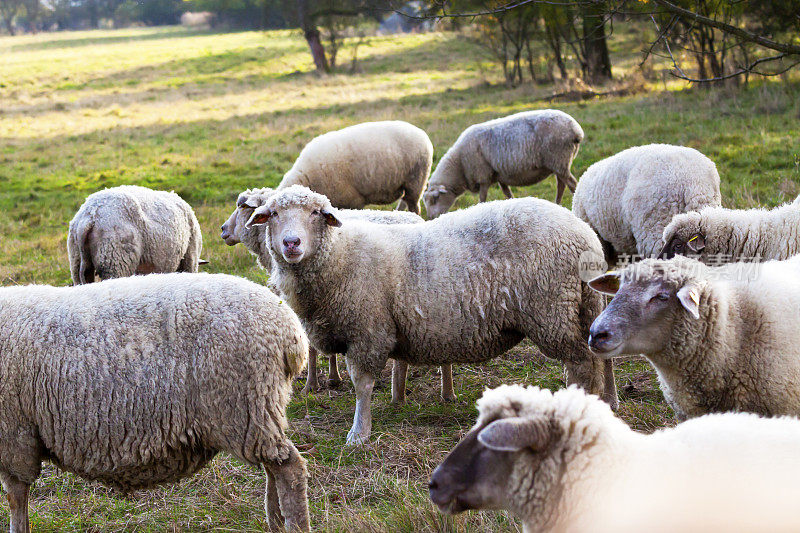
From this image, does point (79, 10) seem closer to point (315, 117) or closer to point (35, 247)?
point (315, 117)

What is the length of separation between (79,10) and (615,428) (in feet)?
222

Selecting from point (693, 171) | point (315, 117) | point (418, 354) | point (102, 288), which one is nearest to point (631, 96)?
point (315, 117)

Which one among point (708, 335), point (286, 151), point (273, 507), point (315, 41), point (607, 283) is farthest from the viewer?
point (315, 41)

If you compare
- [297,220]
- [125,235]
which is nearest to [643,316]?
[297,220]

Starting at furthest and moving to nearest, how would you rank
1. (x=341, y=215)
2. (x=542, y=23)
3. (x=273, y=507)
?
(x=542, y=23), (x=341, y=215), (x=273, y=507)

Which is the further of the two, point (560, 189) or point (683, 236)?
point (560, 189)

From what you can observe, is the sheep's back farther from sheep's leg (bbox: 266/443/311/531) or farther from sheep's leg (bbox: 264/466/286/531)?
sheep's leg (bbox: 264/466/286/531)

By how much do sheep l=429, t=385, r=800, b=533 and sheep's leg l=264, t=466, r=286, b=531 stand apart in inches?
61.2

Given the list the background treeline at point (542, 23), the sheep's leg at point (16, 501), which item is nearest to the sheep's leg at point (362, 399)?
the sheep's leg at point (16, 501)

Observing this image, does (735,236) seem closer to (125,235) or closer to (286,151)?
(125,235)

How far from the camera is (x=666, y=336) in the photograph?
3506 millimetres

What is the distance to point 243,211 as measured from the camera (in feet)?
20.2

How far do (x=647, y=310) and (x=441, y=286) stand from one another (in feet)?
5.19

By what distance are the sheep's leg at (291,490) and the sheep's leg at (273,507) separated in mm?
134
